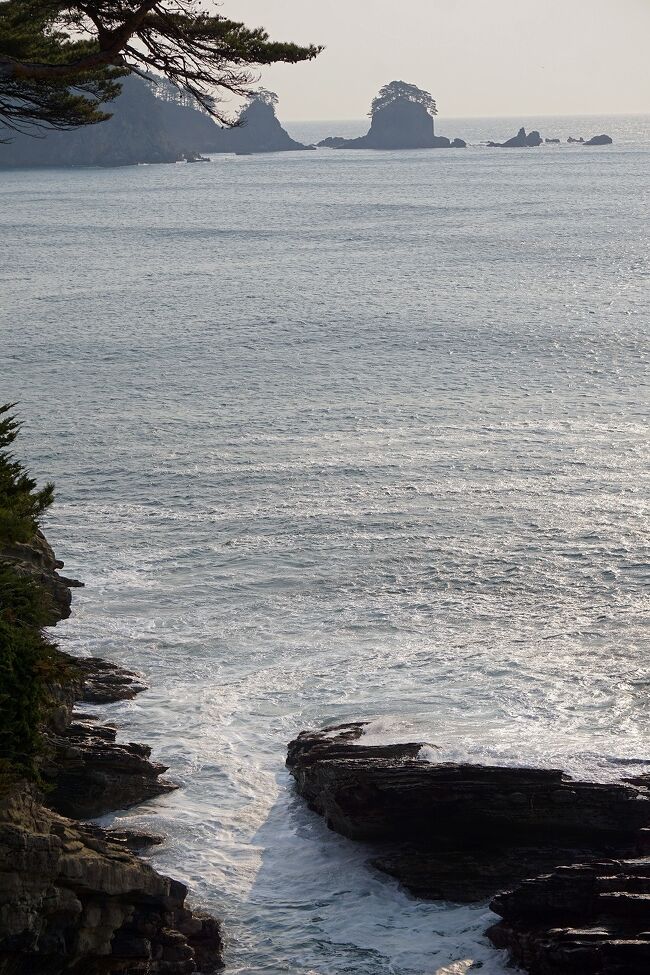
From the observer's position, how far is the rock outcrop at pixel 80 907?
11398mm

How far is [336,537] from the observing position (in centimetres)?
2806

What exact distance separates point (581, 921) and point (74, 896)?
5.66 meters

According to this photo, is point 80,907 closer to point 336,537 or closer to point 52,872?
point 52,872

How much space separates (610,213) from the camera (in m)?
107

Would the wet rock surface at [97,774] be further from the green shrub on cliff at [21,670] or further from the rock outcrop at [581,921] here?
the rock outcrop at [581,921]

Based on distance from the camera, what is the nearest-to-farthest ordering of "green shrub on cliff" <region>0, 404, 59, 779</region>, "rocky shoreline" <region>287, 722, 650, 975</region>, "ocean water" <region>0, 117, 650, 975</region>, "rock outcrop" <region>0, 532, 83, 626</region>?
"green shrub on cliff" <region>0, 404, 59, 779</region>
"rocky shoreline" <region>287, 722, 650, 975</region>
"ocean water" <region>0, 117, 650, 975</region>
"rock outcrop" <region>0, 532, 83, 626</region>

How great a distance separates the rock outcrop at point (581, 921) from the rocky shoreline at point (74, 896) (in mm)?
3557

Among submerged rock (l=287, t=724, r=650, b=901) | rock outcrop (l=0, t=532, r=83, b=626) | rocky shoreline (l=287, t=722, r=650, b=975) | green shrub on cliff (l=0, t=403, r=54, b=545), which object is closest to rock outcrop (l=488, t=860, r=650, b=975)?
rocky shoreline (l=287, t=722, r=650, b=975)

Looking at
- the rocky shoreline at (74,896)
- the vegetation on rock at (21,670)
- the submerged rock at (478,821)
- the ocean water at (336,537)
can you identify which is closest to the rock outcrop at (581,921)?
the ocean water at (336,537)

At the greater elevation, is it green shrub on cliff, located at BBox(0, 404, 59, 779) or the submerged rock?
green shrub on cliff, located at BBox(0, 404, 59, 779)

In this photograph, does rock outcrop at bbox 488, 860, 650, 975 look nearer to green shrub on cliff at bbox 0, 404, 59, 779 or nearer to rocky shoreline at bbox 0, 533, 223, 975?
rocky shoreline at bbox 0, 533, 223, 975

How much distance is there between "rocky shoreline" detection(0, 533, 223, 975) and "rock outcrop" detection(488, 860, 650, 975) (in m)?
3.56

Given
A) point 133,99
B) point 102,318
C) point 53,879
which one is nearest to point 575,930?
point 53,879

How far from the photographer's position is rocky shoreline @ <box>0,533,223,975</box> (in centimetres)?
1144
